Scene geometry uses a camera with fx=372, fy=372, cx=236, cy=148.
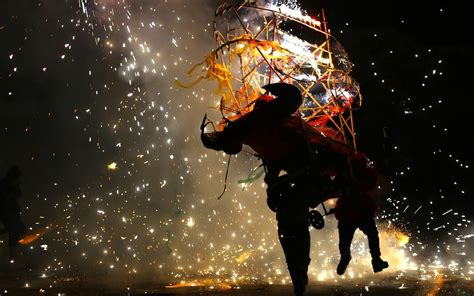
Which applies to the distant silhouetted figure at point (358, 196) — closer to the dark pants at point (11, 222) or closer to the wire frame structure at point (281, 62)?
the wire frame structure at point (281, 62)

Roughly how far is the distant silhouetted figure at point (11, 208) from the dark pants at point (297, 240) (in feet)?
30.1

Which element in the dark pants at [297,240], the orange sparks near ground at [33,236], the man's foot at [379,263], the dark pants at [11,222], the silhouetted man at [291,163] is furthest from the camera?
the orange sparks near ground at [33,236]

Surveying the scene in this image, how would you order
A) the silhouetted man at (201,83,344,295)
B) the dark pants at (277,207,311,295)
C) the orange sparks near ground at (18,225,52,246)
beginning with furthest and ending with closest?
the orange sparks near ground at (18,225,52,246) → the dark pants at (277,207,311,295) → the silhouetted man at (201,83,344,295)

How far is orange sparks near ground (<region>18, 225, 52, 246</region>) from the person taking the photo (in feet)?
Result: 42.3

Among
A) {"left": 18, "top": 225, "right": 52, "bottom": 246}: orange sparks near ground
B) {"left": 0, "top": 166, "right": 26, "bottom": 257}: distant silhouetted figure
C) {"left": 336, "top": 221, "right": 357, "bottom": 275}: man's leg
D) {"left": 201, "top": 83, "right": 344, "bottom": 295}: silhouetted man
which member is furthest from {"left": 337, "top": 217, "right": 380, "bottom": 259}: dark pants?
{"left": 18, "top": 225, "right": 52, "bottom": 246}: orange sparks near ground

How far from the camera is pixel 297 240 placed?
162 inches

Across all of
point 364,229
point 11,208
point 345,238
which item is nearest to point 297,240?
point 345,238

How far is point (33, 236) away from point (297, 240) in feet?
40.8

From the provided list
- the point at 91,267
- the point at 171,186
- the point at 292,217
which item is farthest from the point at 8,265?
the point at 292,217

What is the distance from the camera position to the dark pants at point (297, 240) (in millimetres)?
4090

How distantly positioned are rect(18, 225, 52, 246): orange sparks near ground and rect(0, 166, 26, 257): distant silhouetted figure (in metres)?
2.50

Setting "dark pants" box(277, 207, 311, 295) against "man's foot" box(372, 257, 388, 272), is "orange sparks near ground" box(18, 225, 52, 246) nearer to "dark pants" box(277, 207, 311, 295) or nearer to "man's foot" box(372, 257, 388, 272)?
"dark pants" box(277, 207, 311, 295)

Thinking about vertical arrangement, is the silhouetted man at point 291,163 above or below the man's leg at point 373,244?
above

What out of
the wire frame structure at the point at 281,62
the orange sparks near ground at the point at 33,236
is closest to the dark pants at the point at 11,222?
the orange sparks near ground at the point at 33,236
